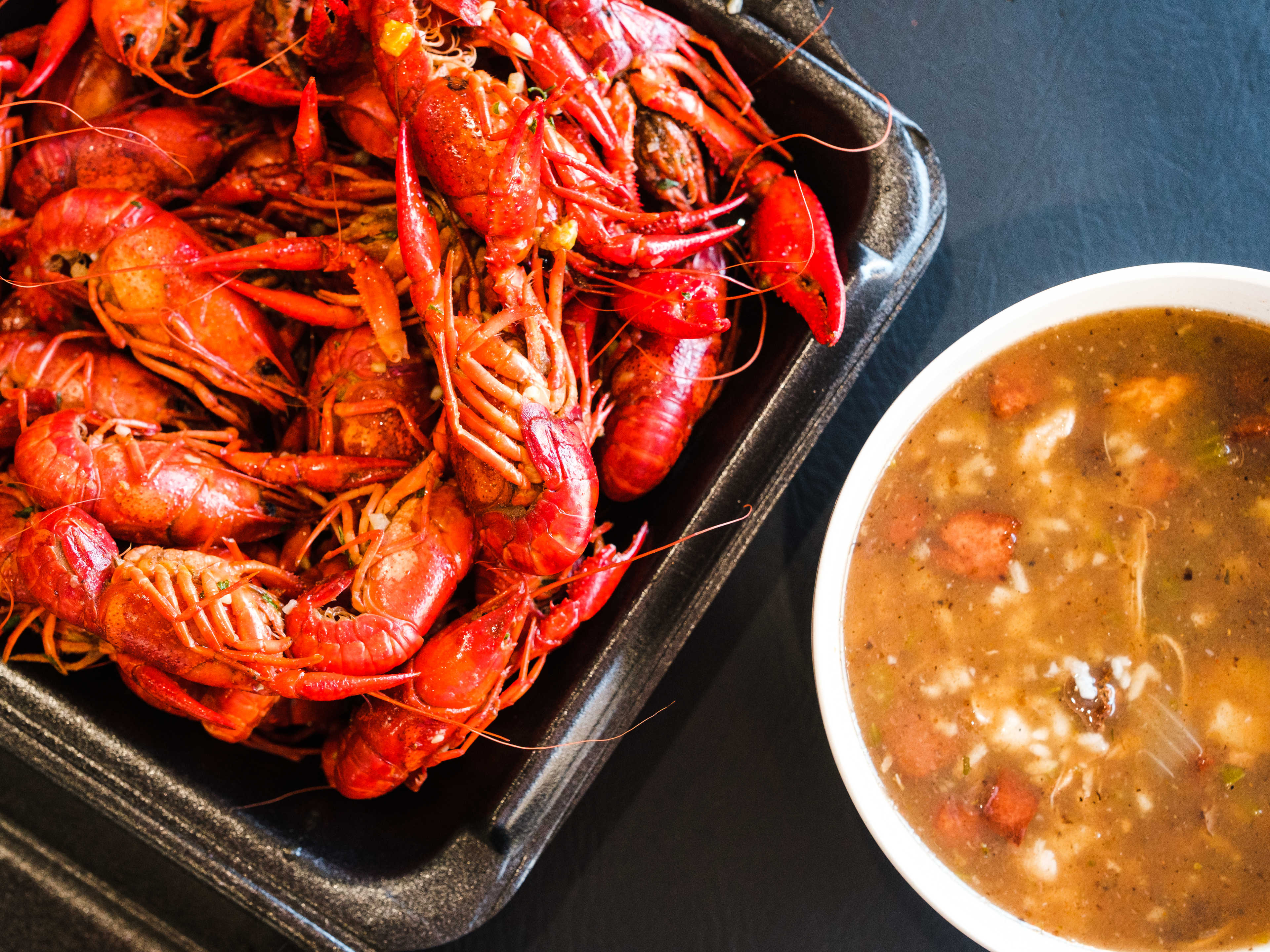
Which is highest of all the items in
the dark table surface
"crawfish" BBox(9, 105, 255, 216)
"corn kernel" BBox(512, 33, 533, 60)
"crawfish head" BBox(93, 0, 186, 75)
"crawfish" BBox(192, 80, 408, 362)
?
"crawfish head" BBox(93, 0, 186, 75)

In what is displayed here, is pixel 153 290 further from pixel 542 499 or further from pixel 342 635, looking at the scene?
pixel 542 499

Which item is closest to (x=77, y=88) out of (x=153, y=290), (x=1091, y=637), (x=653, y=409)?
(x=153, y=290)

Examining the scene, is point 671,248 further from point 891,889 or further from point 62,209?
point 891,889

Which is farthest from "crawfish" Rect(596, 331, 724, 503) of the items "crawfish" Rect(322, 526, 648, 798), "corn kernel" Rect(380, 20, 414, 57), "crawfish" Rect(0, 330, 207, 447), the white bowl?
"crawfish" Rect(0, 330, 207, 447)

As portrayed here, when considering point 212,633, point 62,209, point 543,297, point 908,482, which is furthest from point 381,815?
point 62,209

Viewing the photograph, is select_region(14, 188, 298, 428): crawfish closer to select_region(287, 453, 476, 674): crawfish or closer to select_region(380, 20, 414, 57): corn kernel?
select_region(287, 453, 476, 674): crawfish
